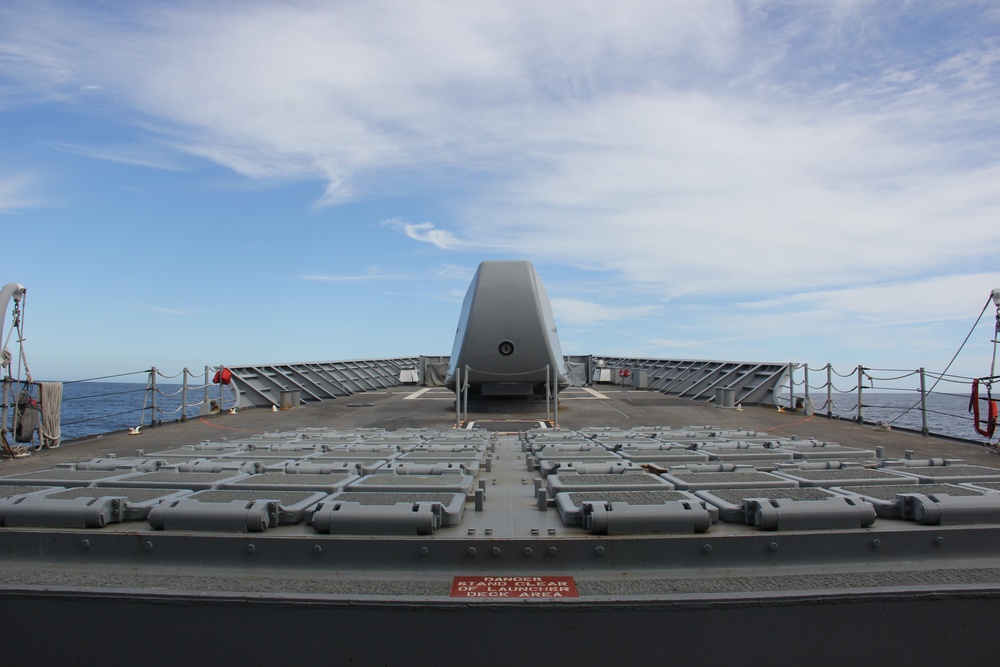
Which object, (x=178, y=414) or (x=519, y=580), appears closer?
(x=519, y=580)

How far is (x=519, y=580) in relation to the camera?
242 centimetres

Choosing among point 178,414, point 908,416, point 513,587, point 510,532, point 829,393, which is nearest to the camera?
point 513,587

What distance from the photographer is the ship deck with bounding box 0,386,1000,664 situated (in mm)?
2225

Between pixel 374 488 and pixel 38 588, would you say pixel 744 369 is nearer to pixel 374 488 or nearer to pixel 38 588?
pixel 374 488

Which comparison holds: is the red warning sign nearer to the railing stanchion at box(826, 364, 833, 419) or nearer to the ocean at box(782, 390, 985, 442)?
the ocean at box(782, 390, 985, 442)

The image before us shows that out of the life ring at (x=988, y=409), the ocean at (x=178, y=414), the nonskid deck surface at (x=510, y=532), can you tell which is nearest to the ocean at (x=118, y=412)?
the ocean at (x=178, y=414)

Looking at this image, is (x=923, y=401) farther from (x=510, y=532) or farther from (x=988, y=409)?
(x=510, y=532)

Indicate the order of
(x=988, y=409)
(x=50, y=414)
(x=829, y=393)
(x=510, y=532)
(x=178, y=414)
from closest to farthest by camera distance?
(x=510, y=532) → (x=988, y=409) → (x=50, y=414) → (x=829, y=393) → (x=178, y=414)

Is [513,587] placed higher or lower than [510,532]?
lower

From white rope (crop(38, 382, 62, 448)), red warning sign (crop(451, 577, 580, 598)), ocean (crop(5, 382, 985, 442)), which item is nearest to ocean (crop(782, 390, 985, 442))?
ocean (crop(5, 382, 985, 442))

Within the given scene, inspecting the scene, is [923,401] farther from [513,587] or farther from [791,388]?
[513,587]

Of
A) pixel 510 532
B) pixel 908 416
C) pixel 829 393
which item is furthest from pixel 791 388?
pixel 908 416

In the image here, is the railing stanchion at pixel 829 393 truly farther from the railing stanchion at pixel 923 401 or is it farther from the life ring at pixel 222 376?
the life ring at pixel 222 376

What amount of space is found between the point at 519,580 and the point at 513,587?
71mm
